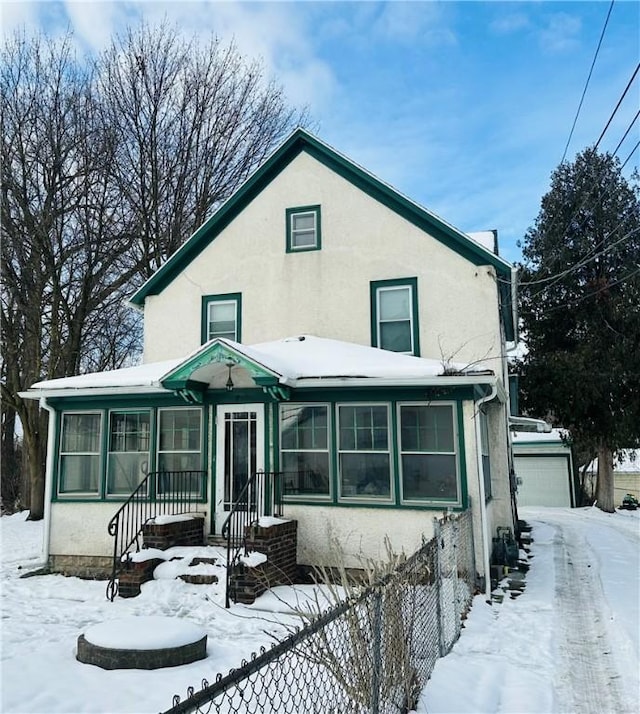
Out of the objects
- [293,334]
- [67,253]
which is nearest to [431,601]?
[293,334]

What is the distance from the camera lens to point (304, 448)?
10289 millimetres

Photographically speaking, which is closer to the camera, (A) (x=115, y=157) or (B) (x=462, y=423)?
(B) (x=462, y=423)

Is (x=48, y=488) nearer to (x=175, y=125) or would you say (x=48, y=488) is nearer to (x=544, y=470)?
(x=175, y=125)

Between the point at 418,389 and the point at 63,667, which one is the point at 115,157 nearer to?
the point at 418,389

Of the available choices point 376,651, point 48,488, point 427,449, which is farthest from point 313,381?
point 376,651

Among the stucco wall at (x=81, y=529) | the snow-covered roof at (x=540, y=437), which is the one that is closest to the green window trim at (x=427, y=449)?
the stucco wall at (x=81, y=529)

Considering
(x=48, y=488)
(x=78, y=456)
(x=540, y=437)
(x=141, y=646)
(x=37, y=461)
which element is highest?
(x=540, y=437)

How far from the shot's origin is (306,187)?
13.0 meters

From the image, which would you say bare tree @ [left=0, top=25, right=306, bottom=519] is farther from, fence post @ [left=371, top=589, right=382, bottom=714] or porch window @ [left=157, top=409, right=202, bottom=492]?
fence post @ [left=371, top=589, right=382, bottom=714]

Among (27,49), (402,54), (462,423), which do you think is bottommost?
(462,423)

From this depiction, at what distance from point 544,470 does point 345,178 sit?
18.8 m

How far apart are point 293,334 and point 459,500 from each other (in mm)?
5106

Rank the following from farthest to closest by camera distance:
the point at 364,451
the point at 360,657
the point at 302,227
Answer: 1. the point at 302,227
2. the point at 364,451
3. the point at 360,657

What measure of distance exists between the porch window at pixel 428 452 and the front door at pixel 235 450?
257 centimetres
